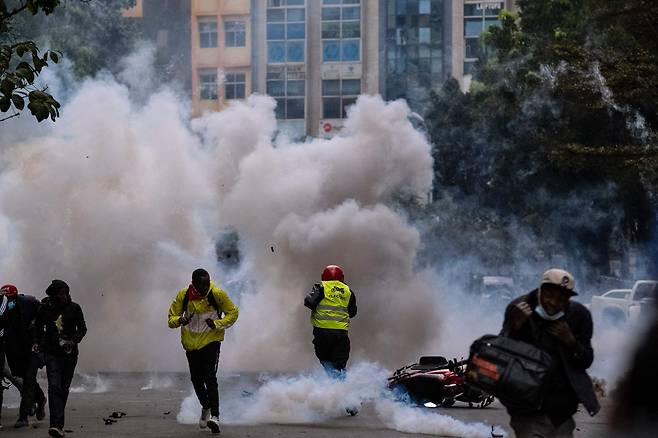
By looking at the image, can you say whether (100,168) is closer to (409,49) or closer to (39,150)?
(39,150)

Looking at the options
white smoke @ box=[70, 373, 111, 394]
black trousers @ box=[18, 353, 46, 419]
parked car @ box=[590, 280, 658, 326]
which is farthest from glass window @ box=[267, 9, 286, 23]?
black trousers @ box=[18, 353, 46, 419]

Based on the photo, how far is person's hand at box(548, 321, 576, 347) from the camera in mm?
7168

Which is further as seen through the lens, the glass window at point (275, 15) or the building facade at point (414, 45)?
the building facade at point (414, 45)

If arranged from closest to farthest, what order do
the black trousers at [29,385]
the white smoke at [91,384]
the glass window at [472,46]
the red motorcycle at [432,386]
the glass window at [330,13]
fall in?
the black trousers at [29,385] → the red motorcycle at [432,386] → the white smoke at [91,384] → the glass window at [330,13] → the glass window at [472,46]

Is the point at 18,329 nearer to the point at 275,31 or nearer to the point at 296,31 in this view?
the point at 275,31

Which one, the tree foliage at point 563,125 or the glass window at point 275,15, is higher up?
the glass window at point 275,15

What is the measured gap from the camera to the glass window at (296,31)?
189 feet

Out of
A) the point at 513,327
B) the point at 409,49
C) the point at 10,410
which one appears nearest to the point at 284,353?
the point at 10,410

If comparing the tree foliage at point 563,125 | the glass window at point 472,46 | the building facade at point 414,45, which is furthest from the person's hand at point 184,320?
the glass window at point 472,46

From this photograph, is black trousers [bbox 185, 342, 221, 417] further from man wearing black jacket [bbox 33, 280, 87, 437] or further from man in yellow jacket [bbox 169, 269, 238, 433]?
man wearing black jacket [bbox 33, 280, 87, 437]

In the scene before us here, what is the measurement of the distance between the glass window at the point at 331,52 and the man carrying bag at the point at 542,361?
5699 centimetres

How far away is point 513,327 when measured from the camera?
7.27 m

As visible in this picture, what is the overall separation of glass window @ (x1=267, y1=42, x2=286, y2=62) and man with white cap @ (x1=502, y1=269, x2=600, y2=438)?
53221mm

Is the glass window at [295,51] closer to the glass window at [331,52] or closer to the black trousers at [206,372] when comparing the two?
the glass window at [331,52]
